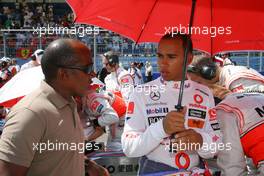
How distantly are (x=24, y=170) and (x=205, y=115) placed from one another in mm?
1218

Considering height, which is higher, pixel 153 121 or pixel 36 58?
pixel 153 121

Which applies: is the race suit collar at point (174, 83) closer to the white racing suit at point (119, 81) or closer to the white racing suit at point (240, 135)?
the white racing suit at point (240, 135)

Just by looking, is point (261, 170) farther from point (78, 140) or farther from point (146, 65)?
point (146, 65)

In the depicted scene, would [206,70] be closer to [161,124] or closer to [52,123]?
[161,124]

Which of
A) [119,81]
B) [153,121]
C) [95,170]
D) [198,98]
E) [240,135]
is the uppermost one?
[198,98]

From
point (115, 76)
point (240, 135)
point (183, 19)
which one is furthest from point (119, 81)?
point (240, 135)

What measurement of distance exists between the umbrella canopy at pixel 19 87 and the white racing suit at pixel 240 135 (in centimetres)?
123

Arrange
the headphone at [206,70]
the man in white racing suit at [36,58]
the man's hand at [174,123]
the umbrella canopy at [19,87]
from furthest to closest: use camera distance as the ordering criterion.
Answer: the man in white racing suit at [36,58], the headphone at [206,70], the umbrella canopy at [19,87], the man's hand at [174,123]

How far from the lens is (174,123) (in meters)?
2.44

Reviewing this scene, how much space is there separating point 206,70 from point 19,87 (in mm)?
1518

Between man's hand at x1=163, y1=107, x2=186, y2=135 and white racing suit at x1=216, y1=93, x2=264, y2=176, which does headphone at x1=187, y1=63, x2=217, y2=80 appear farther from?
man's hand at x1=163, y1=107, x2=186, y2=135

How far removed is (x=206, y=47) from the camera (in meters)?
3.47

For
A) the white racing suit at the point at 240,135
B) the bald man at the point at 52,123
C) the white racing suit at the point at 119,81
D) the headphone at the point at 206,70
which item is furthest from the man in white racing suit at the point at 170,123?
the white racing suit at the point at 119,81

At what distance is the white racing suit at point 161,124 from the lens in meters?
2.57
